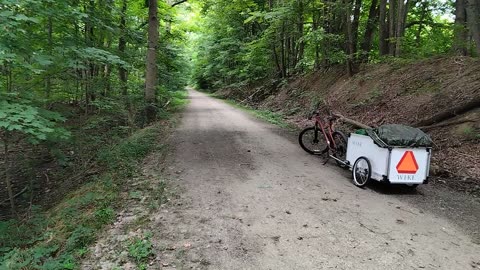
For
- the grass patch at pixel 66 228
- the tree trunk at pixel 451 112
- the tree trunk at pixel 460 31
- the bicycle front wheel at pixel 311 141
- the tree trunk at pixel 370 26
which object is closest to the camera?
the grass patch at pixel 66 228

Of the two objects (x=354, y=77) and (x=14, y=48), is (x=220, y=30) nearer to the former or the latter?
(x=354, y=77)

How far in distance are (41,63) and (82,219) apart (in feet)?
8.46

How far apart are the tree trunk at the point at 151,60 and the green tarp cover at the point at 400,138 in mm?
9332

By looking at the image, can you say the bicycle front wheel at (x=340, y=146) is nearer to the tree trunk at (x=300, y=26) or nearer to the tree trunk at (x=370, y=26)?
the tree trunk at (x=370, y=26)

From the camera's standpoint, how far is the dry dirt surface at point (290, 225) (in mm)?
3848

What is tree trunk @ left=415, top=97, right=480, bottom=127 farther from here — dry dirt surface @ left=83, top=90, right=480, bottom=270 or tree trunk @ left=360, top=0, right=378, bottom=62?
tree trunk @ left=360, top=0, right=378, bottom=62

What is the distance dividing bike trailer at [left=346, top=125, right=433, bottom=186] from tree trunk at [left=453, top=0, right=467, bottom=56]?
650 centimetres

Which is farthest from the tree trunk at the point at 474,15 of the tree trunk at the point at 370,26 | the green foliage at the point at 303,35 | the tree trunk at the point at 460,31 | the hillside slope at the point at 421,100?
the tree trunk at the point at 370,26

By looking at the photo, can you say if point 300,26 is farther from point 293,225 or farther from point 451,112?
point 293,225

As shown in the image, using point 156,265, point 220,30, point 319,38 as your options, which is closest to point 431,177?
point 156,265

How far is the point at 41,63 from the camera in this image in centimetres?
557

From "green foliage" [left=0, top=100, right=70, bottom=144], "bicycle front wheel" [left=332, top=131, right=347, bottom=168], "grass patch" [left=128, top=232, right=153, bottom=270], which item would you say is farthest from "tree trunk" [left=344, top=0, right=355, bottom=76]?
"grass patch" [left=128, top=232, right=153, bottom=270]

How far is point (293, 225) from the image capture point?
4664 millimetres

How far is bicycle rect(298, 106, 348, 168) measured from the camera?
25.9 feet
